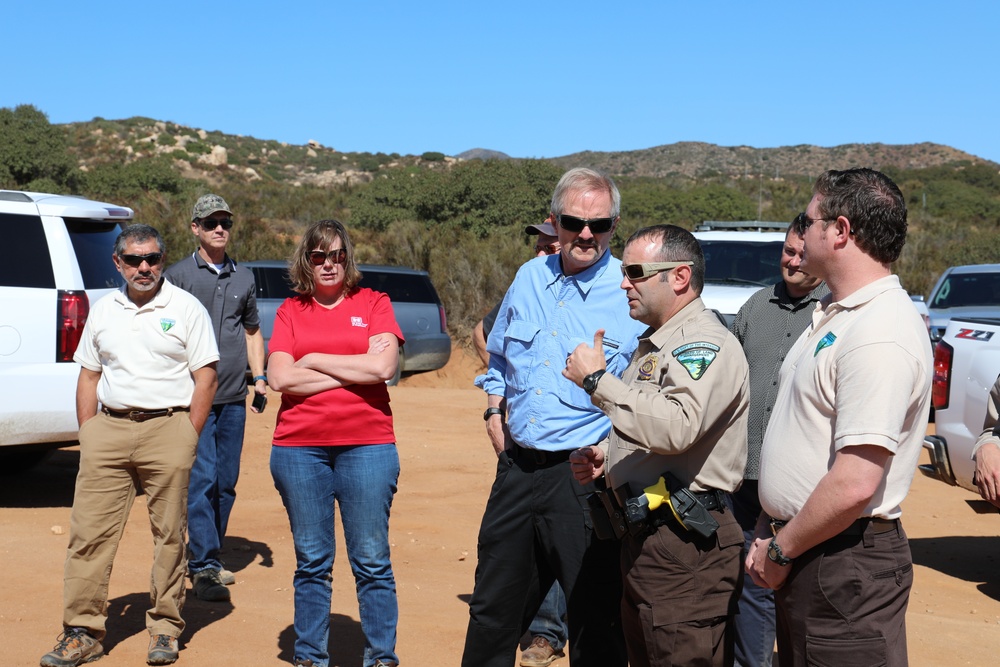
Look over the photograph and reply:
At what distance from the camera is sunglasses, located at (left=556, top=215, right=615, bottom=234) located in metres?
3.94

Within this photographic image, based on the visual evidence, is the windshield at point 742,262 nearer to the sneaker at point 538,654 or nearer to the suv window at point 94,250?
the suv window at point 94,250

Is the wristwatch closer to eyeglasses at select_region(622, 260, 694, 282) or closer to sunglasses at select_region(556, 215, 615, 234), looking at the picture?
eyeglasses at select_region(622, 260, 694, 282)

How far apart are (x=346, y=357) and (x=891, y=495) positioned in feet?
8.34

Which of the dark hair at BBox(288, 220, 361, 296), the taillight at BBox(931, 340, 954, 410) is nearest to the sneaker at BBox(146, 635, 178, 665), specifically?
the dark hair at BBox(288, 220, 361, 296)

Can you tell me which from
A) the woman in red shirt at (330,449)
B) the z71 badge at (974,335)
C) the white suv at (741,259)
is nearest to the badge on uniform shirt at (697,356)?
the woman in red shirt at (330,449)

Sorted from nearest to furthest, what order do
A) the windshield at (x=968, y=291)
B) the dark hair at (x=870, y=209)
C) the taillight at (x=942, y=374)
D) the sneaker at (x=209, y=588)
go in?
1. the dark hair at (x=870, y=209)
2. the sneaker at (x=209, y=588)
3. the taillight at (x=942, y=374)
4. the windshield at (x=968, y=291)

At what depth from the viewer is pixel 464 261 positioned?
22219mm

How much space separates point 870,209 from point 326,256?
2585 mm

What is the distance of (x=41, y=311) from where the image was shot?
277 inches

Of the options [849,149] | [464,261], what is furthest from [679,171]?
[464,261]

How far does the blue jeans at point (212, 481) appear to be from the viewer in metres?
5.98

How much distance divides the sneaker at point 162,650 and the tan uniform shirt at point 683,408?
2562mm

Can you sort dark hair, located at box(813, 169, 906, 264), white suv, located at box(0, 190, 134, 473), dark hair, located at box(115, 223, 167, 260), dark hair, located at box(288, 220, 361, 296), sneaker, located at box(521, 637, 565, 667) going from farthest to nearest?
white suv, located at box(0, 190, 134, 473), sneaker, located at box(521, 637, 565, 667), dark hair, located at box(115, 223, 167, 260), dark hair, located at box(288, 220, 361, 296), dark hair, located at box(813, 169, 906, 264)

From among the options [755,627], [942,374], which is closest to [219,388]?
[755,627]
